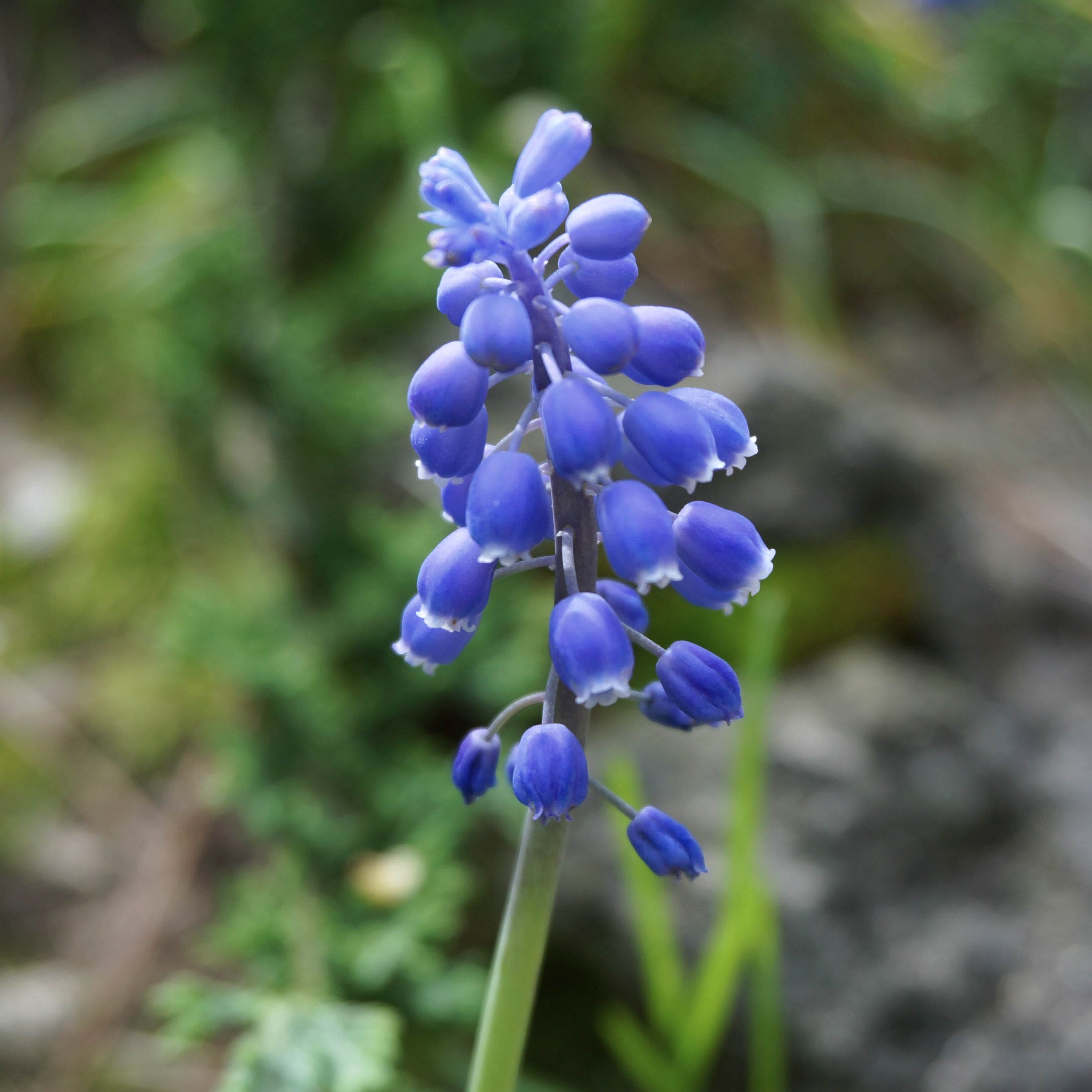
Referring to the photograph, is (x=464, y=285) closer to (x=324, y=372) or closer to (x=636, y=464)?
(x=636, y=464)

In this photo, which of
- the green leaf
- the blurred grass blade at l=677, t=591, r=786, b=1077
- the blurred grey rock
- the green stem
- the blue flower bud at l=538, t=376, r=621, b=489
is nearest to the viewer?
the blue flower bud at l=538, t=376, r=621, b=489

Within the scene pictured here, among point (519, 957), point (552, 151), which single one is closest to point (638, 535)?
point (552, 151)

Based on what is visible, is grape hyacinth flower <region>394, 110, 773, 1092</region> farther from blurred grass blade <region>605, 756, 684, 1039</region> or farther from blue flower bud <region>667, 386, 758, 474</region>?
blurred grass blade <region>605, 756, 684, 1039</region>

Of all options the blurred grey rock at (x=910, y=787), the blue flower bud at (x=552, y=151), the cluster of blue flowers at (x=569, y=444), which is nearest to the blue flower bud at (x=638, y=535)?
the cluster of blue flowers at (x=569, y=444)

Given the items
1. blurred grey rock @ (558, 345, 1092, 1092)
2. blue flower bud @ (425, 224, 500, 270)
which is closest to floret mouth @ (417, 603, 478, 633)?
blue flower bud @ (425, 224, 500, 270)

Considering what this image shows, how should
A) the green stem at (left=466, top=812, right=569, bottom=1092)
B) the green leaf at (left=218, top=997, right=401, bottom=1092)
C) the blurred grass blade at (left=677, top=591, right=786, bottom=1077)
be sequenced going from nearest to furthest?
the green stem at (left=466, top=812, right=569, bottom=1092)
the green leaf at (left=218, top=997, right=401, bottom=1092)
the blurred grass blade at (left=677, top=591, right=786, bottom=1077)

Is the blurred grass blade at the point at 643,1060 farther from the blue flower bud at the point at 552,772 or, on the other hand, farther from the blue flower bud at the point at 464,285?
the blue flower bud at the point at 464,285

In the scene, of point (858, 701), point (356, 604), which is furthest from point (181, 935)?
point (858, 701)
